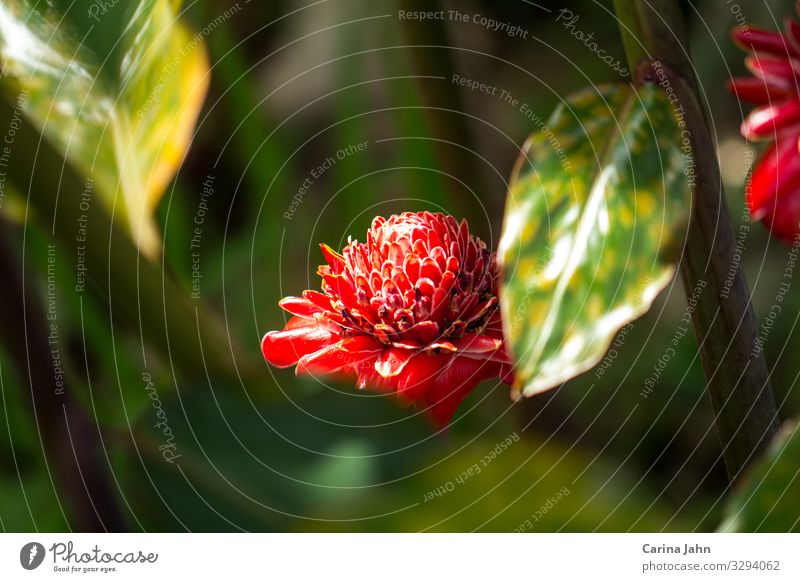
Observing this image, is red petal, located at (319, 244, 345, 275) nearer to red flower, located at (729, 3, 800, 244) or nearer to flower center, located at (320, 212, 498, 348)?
flower center, located at (320, 212, 498, 348)

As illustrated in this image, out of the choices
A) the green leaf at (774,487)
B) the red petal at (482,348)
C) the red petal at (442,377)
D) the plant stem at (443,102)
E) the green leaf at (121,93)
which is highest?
the green leaf at (121,93)

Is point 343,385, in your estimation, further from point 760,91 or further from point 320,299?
point 760,91

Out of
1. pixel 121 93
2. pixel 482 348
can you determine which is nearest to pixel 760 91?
pixel 482 348

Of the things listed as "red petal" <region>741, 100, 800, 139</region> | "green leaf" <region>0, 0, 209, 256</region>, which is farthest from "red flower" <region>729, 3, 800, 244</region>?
"green leaf" <region>0, 0, 209, 256</region>

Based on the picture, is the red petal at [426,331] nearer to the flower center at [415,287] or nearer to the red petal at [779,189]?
the flower center at [415,287]

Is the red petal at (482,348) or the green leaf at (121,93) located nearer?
the red petal at (482,348)

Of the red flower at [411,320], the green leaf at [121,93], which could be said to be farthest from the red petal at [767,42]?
the green leaf at [121,93]

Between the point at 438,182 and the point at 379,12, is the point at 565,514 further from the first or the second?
the point at 379,12

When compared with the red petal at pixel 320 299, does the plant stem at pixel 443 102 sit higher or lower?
higher
